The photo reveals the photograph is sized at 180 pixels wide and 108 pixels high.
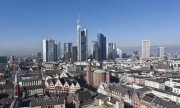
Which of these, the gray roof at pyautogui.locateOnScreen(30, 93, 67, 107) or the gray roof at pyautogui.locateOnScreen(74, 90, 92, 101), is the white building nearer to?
the gray roof at pyautogui.locateOnScreen(74, 90, 92, 101)

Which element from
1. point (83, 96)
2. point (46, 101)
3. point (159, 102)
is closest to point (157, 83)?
point (83, 96)

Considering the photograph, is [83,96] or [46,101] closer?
[46,101]

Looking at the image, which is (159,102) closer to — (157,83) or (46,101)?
(46,101)

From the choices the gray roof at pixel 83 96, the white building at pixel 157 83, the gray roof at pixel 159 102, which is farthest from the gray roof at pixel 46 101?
the white building at pixel 157 83

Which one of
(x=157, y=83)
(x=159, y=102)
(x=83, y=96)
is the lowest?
(x=83, y=96)

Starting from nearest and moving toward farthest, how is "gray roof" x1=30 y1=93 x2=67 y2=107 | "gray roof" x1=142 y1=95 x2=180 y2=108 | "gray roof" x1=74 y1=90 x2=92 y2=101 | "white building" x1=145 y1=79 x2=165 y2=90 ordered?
1. "gray roof" x1=142 y1=95 x2=180 y2=108
2. "gray roof" x1=30 y1=93 x2=67 y2=107
3. "gray roof" x1=74 y1=90 x2=92 y2=101
4. "white building" x1=145 y1=79 x2=165 y2=90

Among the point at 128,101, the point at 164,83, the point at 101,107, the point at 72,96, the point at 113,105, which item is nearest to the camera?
the point at 101,107

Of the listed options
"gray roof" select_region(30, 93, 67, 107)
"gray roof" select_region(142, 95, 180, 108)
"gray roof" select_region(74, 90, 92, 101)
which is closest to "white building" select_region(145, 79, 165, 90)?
"gray roof" select_region(142, 95, 180, 108)

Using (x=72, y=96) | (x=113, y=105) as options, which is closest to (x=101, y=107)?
(x=113, y=105)

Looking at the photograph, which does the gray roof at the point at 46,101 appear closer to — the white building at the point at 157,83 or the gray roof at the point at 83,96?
the gray roof at the point at 83,96

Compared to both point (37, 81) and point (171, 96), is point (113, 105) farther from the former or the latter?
point (37, 81)

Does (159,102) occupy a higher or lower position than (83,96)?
higher
